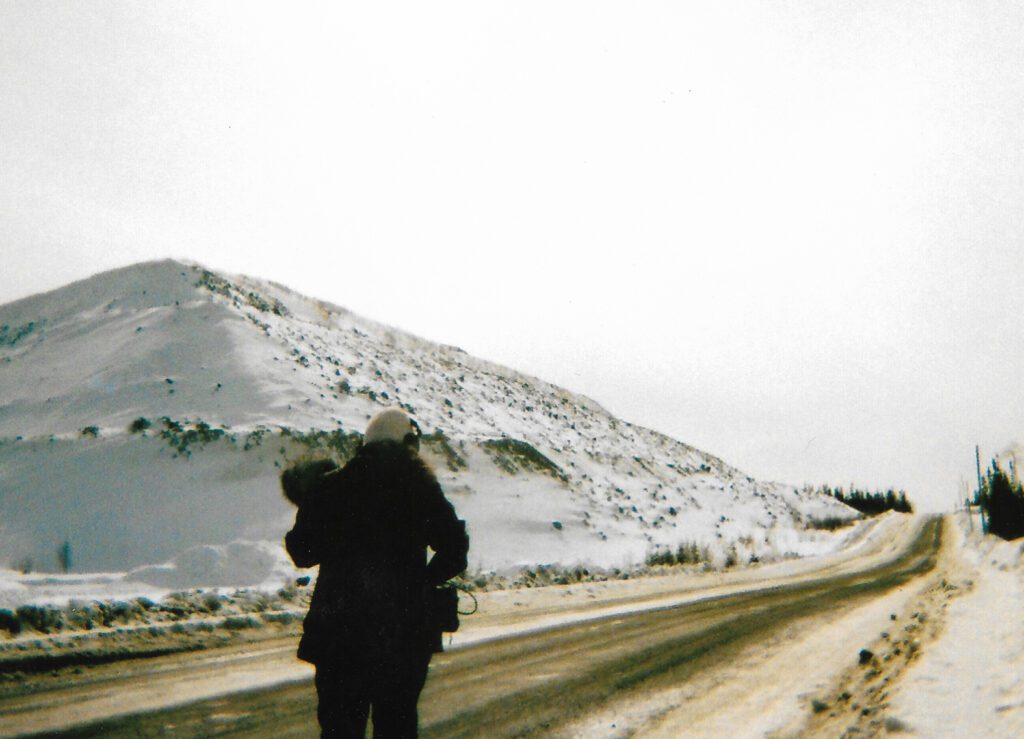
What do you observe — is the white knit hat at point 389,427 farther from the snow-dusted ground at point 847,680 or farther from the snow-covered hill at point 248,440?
the snow-covered hill at point 248,440

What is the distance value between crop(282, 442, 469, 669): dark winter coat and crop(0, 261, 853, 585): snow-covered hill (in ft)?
42.9

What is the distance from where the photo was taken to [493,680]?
7055 mm

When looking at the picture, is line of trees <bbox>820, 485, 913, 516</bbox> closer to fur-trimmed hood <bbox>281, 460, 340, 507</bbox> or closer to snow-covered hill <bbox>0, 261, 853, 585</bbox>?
snow-covered hill <bbox>0, 261, 853, 585</bbox>

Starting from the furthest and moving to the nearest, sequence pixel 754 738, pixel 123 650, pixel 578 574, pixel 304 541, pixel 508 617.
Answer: pixel 578 574
pixel 508 617
pixel 123 650
pixel 754 738
pixel 304 541

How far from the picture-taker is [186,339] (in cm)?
3822

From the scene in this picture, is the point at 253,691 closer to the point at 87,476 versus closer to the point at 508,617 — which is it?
the point at 508,617

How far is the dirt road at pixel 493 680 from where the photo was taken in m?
5.41

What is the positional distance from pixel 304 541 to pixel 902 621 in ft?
31.4

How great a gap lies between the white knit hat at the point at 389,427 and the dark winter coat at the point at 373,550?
4 cm

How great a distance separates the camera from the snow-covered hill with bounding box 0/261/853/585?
73.6 feet

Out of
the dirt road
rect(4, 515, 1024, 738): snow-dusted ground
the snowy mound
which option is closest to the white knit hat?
the dirt road

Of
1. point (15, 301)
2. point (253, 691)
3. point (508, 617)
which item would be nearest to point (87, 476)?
point (508, 617)

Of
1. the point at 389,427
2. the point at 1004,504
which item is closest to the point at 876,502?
the point at 1004,504

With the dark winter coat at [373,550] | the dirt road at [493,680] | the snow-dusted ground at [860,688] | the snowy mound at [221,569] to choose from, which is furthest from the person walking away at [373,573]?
the snowy mound at [221,569]
